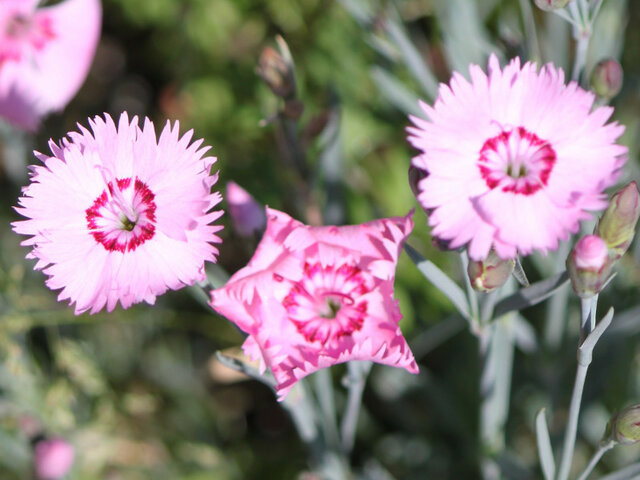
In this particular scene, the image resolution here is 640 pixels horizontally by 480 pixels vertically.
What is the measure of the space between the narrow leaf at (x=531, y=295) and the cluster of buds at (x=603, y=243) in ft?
0.31

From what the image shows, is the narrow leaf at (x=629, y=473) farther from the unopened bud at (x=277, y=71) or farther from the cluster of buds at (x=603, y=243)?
the unopened bud at (x=277, y=71)

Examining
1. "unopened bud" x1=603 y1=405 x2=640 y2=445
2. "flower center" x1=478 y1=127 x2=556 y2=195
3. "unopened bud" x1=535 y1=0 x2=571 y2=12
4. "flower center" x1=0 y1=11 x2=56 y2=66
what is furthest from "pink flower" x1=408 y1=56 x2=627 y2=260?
"flower center" x1=0 y1=11 x2=56 y2=66

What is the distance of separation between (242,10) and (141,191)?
1263 mm

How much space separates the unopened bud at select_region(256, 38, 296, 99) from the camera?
109cm

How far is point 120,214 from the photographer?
2.90 feet

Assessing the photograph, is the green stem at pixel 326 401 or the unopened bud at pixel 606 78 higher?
the unopened bud at pixel 606 78

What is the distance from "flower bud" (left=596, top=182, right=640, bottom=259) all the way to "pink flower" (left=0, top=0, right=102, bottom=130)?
1.10 m

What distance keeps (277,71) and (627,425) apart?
72 cm

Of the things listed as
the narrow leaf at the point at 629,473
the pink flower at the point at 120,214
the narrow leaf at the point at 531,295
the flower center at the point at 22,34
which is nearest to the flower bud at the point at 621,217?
the narrow leaf at the point at 531,295

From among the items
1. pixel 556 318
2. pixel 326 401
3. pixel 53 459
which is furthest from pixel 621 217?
pixel 53 459

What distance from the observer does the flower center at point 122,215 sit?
Answer: 2.83ft

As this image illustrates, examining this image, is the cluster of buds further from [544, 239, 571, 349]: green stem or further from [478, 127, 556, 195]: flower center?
[544, 239, 571, 349]: green stem

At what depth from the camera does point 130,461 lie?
5.54 feet

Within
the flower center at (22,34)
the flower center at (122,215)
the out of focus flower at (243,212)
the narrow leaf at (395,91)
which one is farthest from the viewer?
the flower center at (22,34)
